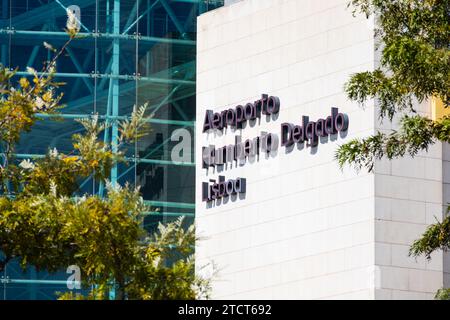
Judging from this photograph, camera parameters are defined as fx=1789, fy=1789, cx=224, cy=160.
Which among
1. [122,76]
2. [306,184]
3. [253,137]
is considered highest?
[122,76]

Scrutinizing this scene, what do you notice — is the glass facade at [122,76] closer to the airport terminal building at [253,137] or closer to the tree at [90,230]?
the airport terminal building at [253,137]

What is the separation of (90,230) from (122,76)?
36273 millimetres

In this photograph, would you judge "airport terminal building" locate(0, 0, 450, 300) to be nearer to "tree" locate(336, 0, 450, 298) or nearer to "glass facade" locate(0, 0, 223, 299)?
"glass facade" locate(0, 0, 223, 299)

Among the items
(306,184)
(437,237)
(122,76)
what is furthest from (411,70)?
(122,76)

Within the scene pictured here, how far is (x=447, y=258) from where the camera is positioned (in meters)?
49.0

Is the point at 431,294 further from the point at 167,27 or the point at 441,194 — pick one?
the point at 167,27

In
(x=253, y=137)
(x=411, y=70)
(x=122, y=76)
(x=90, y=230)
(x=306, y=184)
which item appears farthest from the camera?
(x=122, y=76)

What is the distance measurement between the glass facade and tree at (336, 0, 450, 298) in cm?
2345

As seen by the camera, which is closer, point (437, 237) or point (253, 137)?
point (437, 237)

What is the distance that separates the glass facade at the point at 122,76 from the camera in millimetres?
58625

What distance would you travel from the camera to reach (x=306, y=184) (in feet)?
167

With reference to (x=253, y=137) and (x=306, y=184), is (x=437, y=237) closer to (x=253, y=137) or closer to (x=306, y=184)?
(x=306, y=184)

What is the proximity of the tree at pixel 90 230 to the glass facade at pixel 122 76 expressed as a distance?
33.2 m
